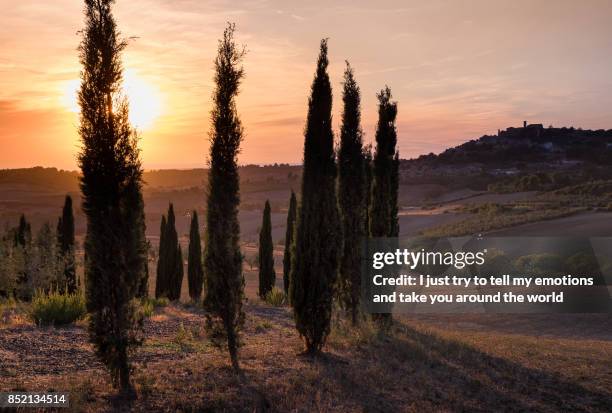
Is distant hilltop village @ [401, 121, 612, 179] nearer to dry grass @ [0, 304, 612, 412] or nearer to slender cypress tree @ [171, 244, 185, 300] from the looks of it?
slender cypress tree @ [171, 244, 185, 300]

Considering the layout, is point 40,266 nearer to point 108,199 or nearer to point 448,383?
point 108,199

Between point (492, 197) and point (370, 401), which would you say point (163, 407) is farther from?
point (492, 197)

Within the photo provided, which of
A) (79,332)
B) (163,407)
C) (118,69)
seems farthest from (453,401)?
(79,332)

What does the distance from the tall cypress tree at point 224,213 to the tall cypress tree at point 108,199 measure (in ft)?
7.38

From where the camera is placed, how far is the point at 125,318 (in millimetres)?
10938

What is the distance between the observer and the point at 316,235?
14461 millimetres

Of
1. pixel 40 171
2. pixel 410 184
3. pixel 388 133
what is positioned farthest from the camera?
pixel 40 171

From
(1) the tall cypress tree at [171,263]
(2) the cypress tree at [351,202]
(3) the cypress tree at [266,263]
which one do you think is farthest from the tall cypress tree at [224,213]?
(1) the tall cypress tree at [171,263]

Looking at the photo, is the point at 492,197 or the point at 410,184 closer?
the point at 492,197

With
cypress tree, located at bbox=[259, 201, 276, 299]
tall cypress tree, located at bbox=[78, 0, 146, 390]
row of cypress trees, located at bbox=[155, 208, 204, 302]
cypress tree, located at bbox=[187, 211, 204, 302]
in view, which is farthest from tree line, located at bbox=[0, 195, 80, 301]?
tall cypress tree, located at bbox=[78, 0, 146, 390]

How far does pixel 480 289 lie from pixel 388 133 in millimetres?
15799

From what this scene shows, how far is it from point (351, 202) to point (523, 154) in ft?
528

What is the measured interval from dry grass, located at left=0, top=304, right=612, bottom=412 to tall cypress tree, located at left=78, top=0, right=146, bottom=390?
102 centimetres

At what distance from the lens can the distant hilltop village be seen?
499ft
